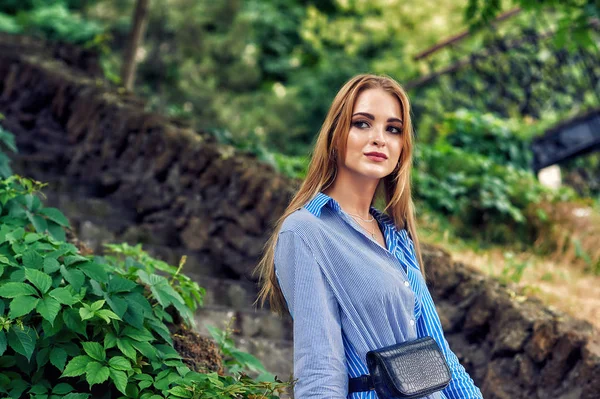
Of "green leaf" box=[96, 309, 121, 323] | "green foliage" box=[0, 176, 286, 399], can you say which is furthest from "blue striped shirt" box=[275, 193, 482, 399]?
"green leaf" box=[96, 309, 121, 323]

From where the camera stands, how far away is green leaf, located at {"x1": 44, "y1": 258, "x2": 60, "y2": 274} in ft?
8.46

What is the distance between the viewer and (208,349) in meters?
3.09

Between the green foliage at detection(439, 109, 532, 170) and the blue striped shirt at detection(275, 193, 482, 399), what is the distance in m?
6.78

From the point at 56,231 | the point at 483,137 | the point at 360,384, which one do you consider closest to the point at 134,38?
the point at 483,137

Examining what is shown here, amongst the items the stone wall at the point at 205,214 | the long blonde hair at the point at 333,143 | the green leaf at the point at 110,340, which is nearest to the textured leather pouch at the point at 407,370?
the long blonde hair at the point at 333,143

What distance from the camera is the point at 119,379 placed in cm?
237

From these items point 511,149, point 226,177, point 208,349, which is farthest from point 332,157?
point 511,149

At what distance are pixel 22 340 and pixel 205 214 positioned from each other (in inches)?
137

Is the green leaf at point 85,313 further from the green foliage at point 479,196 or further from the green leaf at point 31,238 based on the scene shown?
the green foliage at point 479,196

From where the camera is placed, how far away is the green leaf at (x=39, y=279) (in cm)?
242

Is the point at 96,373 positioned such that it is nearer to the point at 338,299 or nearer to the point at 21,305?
the point at 21,305

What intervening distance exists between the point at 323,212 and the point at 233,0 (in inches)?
→ 557

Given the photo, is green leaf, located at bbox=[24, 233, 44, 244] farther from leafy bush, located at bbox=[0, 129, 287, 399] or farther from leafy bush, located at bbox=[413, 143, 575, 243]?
leafy bush, located at bbox=[413, 143, 575, 243]

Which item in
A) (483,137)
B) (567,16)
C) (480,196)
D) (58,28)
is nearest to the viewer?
(567,16)
